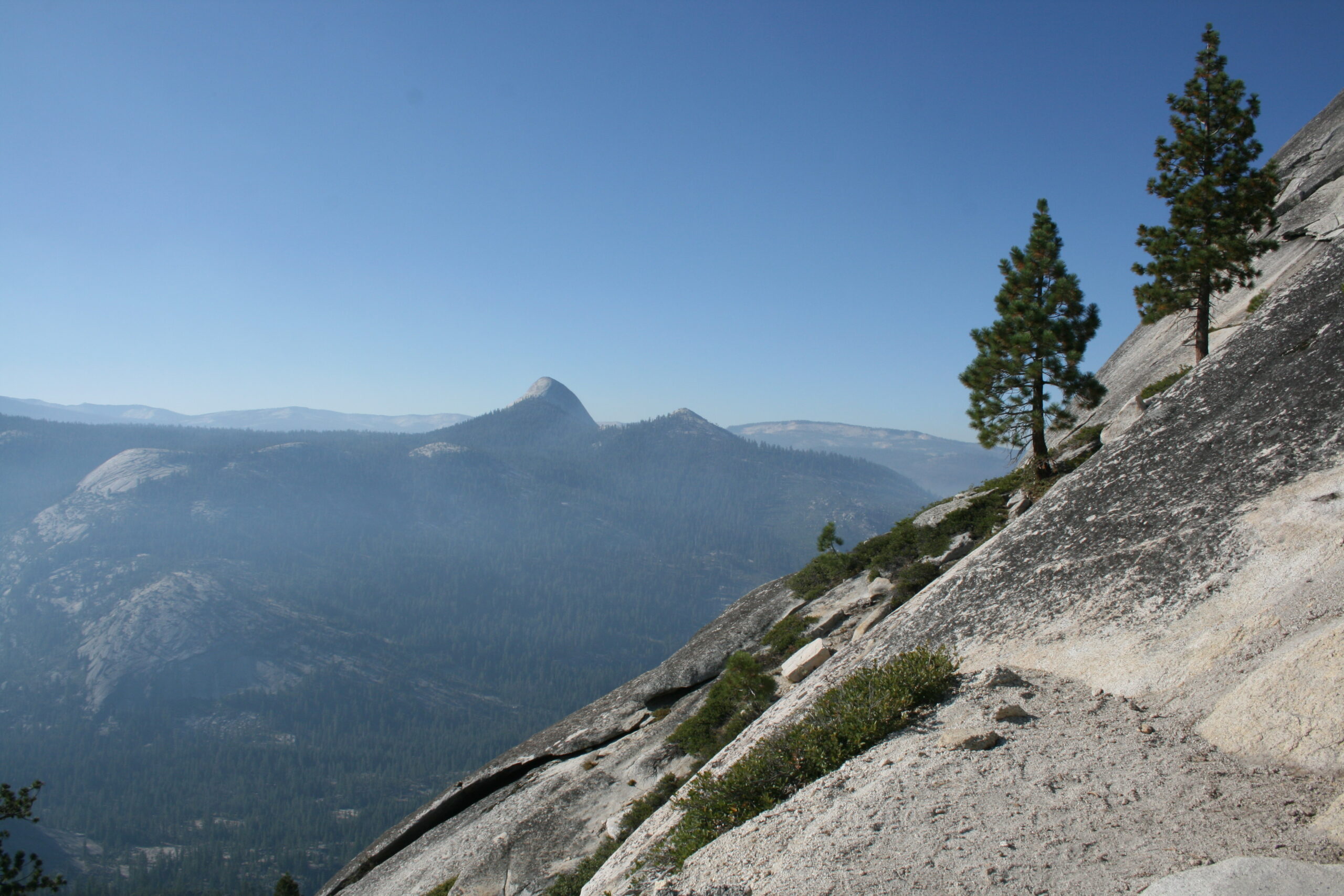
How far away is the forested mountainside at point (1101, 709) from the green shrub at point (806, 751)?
0.16 feet

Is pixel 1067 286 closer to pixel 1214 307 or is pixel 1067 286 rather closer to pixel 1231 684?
pixel 1214 307

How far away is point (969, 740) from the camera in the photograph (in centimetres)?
1097

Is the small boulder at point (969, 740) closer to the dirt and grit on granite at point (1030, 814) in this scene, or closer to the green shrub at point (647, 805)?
the dirt and grit on granite at point (1030, 814)

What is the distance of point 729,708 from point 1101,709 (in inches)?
611

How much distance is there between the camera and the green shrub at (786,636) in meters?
28.5

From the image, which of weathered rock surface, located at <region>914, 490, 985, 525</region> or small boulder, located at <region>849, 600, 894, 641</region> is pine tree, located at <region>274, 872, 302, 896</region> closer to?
small boulder, located at <region>849, 600, 894, 641</region>

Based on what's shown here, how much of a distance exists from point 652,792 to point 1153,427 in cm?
1918

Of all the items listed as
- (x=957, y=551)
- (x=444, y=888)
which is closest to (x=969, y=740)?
(x=957, y=551)

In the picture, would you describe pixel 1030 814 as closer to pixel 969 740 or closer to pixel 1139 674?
pixel 969 740

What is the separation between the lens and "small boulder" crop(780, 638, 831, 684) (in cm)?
2366

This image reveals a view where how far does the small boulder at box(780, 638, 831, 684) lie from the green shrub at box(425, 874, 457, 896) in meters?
14.9

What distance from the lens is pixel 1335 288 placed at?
1653cm

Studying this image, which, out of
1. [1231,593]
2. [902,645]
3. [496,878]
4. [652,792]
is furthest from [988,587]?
[496,878]

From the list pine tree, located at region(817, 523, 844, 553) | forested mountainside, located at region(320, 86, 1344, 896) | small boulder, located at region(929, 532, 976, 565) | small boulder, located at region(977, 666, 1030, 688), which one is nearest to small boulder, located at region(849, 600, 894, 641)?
forested mountainside, located at region(320, 86, 1344, 896)
